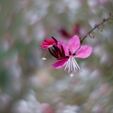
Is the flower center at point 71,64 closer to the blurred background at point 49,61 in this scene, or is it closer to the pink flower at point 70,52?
the pink flower at point 70,52

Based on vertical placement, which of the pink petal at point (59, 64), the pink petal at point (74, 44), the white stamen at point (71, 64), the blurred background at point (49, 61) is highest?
the blurred background at point (49, 61)

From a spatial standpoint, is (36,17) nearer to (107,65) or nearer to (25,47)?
(25,47)

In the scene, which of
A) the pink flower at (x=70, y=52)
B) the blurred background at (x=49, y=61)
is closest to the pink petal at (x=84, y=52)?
the pink flower at (x=70, y=52)

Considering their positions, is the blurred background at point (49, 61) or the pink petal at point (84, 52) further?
the blurred background at point (49, 61)

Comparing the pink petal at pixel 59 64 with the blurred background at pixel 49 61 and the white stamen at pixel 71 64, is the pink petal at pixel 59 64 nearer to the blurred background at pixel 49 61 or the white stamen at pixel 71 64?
the white stamen at pixel 71 64

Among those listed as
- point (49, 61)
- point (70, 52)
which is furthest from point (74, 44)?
point (49, 61)

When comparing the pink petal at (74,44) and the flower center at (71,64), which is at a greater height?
the pink petal at (74,44)

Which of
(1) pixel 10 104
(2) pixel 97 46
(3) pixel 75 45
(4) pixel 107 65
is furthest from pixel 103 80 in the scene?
(1) pixel 10 104
